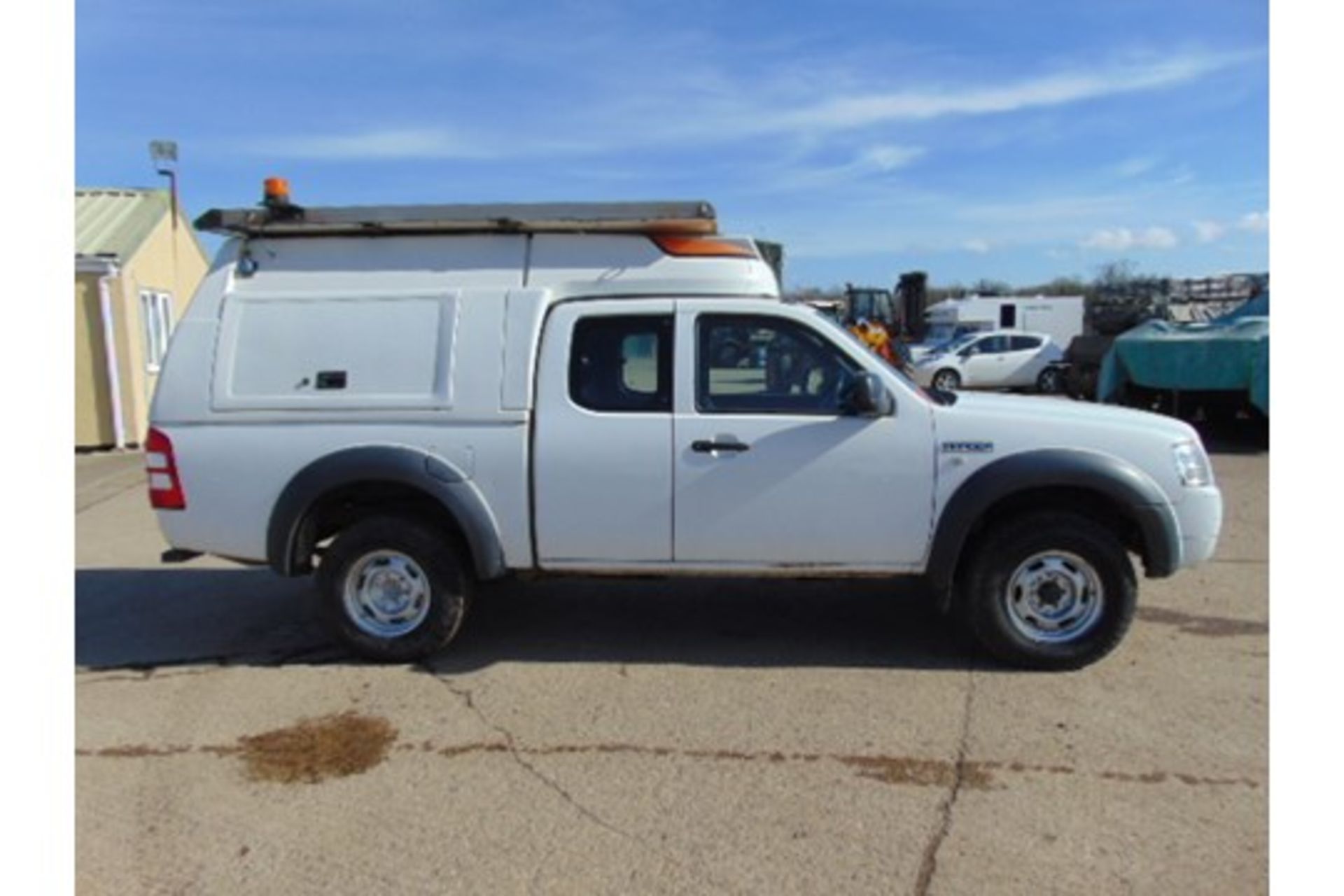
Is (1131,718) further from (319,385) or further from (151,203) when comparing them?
(151,203)

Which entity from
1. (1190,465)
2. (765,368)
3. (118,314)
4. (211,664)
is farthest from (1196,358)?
(118,314)

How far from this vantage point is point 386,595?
5.03 meters

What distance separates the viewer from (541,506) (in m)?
4.77

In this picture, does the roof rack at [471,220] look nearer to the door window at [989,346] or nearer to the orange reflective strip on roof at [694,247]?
the orange reflective strip on roof at [694,247]

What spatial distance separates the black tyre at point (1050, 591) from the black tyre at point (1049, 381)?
20.3 m

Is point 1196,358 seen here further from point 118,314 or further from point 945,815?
point 118,314

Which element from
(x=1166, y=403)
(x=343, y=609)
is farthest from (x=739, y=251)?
(x=1166, y=403)

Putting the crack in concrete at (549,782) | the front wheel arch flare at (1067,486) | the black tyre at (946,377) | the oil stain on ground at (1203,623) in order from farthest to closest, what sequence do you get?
the black tyre at (946,377) < the oil stain on ground at (1203,623) < the front wheel arch flare at (1067,486) < the crack in concrete at (549,782)

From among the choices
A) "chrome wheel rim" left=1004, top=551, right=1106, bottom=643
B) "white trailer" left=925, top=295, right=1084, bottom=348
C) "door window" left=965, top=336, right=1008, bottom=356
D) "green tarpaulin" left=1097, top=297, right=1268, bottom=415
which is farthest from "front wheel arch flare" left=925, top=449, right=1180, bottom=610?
"white trailer" left=925, top=295, right=1084, bottom=348

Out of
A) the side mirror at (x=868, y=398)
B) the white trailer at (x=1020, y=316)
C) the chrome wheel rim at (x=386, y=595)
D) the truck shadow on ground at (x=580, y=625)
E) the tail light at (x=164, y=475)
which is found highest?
the white trailer at (x=1020, y=316)

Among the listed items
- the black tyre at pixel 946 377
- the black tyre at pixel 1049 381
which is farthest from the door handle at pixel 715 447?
the black tyre at pixel 1049 381

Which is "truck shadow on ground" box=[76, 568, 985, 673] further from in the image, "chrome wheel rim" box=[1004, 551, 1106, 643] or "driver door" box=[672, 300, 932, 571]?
"driver door" box=[672, 300, 932, 571]

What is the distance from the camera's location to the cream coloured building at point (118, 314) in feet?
44.5

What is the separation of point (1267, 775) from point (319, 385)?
4600mm
